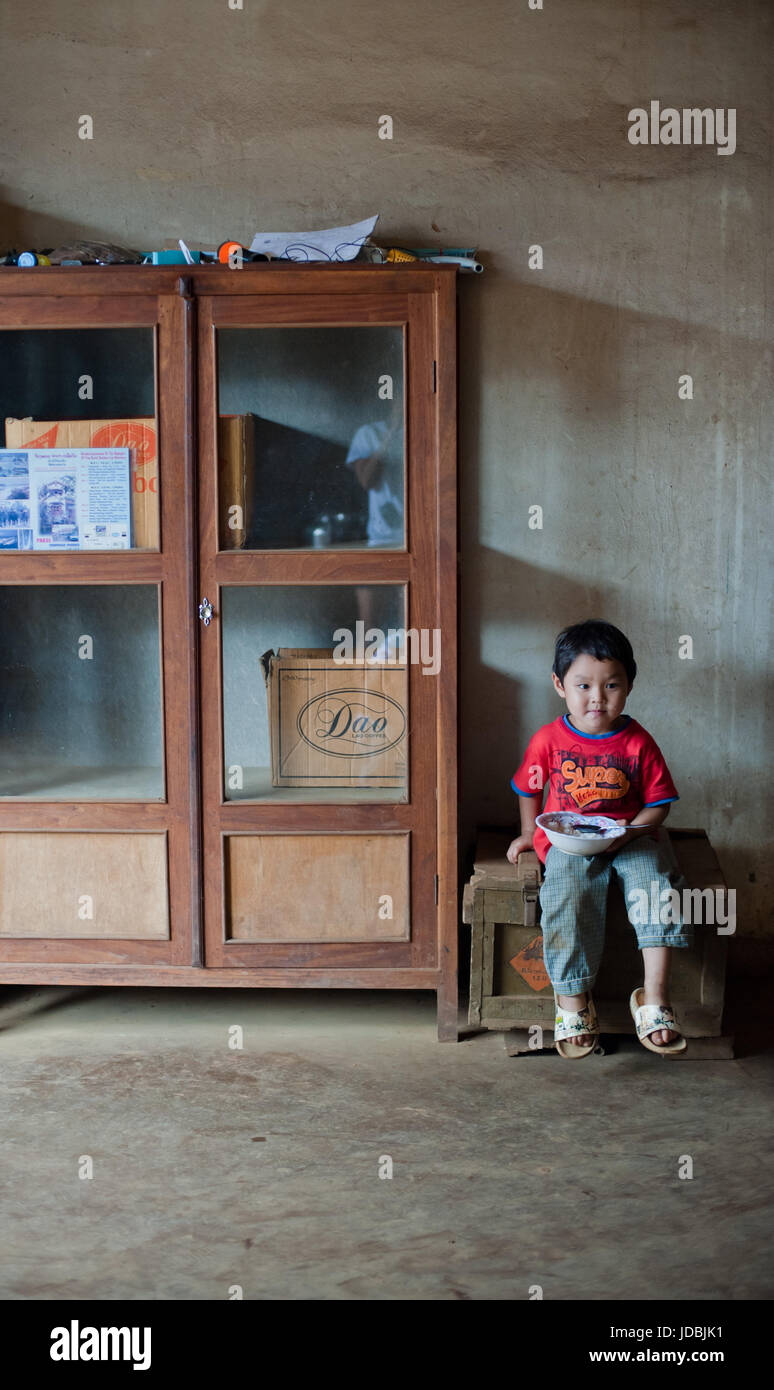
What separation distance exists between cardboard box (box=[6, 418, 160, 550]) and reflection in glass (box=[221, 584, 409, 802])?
269 millimetres

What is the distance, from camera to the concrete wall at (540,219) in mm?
3195

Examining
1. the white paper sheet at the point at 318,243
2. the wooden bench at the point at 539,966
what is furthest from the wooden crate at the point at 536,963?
the white paper sheet at the point at 318,243

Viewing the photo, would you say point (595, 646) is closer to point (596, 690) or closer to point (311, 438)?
point (596, 690)

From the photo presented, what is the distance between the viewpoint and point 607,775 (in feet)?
9.25

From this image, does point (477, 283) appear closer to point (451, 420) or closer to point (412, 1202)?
point (451, 420)

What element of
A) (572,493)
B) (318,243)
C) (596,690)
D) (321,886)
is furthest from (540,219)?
(321,886)

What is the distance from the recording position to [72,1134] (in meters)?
2.42

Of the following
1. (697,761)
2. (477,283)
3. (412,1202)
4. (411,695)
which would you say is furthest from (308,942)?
(477,283)

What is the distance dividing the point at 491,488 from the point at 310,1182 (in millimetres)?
1923

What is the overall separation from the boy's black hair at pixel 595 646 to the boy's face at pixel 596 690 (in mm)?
12

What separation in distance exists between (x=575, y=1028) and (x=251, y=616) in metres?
1.28

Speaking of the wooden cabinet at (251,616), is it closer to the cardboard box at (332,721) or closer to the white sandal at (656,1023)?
the cardboard box at (332,721)

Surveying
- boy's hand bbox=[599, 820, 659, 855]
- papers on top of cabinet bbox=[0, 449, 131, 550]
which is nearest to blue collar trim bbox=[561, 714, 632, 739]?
boy's hand bbox=[599, 820, 659, 855]

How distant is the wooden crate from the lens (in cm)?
276
